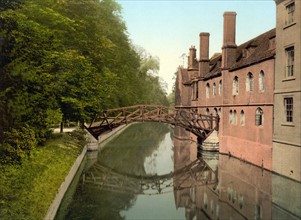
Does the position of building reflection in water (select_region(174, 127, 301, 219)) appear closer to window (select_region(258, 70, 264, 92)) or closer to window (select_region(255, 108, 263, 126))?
window (select_region(255, 108, 263, 126))

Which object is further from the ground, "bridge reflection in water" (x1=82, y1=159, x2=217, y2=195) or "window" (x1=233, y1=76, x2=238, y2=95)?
"window" (x1=233, y1=76, x2=238, y2=95)

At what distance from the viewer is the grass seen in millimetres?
11163

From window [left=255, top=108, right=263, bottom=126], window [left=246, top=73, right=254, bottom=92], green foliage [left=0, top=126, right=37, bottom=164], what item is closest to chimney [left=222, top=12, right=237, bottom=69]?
window [left=246, top=73, right=254, bottom=92]

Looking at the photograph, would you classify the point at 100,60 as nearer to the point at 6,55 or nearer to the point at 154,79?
the point at 6,55

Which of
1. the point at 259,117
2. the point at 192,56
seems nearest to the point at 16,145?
the point at 259,117

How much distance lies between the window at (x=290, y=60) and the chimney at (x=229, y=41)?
9.62m

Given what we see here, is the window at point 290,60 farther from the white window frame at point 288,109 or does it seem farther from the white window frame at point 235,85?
the white window frame at point 235,85

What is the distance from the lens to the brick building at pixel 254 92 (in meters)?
19.8

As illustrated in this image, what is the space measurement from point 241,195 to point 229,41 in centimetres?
1636

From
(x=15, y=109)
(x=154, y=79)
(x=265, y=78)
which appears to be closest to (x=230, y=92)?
(x=265, y=78)

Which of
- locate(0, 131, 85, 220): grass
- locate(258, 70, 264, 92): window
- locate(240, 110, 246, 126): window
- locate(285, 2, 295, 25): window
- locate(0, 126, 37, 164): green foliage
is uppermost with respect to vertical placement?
locate(285, 2, 295, 25): window

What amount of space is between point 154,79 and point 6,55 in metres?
65.9

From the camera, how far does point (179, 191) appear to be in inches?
772

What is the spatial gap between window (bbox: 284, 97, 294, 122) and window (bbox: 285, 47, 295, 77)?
5.02 ft
